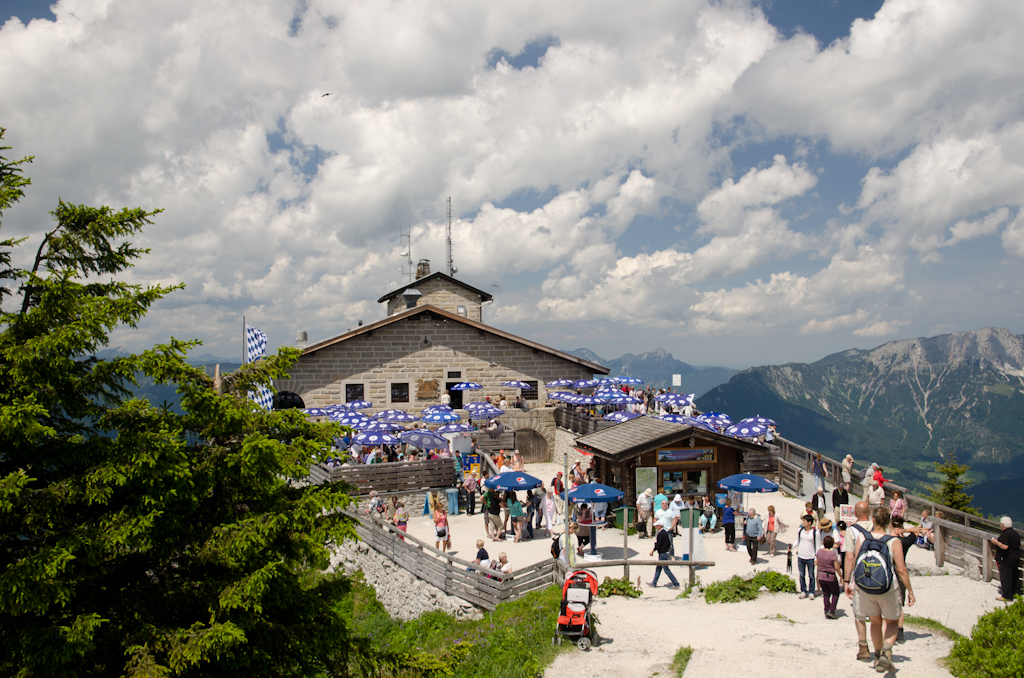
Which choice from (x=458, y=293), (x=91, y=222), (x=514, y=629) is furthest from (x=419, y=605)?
(x=458, y=293)

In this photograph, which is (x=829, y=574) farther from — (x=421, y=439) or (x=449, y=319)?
(x=449, y=319)

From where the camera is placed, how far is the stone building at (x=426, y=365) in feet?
102

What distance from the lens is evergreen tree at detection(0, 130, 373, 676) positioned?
6.14 meters

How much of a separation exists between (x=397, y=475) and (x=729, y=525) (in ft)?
36.4

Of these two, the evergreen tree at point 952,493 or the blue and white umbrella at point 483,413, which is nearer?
the blue and white umbrella at point 483,413

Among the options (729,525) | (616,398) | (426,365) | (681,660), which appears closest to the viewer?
(681,660)

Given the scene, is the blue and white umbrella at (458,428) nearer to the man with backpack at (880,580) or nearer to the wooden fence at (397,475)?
the wooden fence at (397,475)

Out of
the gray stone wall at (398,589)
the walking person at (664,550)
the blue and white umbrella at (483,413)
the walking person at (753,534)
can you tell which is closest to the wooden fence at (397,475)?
the gray stone wall at (398,589)

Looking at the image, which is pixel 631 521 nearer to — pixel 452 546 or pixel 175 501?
pixel 452 546

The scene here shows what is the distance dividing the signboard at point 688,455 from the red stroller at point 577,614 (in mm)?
8674

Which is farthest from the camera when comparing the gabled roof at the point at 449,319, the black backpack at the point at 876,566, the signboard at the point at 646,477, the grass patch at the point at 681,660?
the gabled roof at the point at 449,319

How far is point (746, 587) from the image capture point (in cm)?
1280

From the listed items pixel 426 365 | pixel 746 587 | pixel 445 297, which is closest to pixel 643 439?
pixel 746 587

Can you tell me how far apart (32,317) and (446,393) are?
26.5 m
